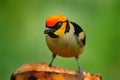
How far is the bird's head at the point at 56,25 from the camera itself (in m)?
2.12

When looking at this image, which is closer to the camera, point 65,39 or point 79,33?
point 65,39

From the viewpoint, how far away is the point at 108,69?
16.7 ft

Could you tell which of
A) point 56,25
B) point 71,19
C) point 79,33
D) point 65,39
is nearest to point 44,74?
point 56,25

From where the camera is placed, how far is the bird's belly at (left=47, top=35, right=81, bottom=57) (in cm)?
265

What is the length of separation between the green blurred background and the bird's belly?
70.4 inches

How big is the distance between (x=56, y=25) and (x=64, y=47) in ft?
1.62

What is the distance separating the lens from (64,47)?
271 centimetres

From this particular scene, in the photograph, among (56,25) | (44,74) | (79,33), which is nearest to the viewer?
(44,74)

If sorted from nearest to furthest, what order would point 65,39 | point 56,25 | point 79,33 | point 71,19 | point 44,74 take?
point 44,74
point 56,25
point 65,39
point 79,33
point 71,19

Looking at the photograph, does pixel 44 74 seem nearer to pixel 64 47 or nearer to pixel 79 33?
pixel 64 47

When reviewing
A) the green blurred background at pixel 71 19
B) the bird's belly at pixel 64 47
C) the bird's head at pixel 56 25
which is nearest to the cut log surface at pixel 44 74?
the bird's head at pixel 56 25

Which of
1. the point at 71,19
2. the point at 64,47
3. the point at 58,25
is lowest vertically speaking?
the point at 71,19

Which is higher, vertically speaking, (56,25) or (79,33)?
(56,25)

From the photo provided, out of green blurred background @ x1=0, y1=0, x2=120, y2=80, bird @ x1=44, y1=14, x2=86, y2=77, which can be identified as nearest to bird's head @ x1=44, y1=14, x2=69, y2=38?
bird @ x1=44, y1=14, x2=86, y2=77
